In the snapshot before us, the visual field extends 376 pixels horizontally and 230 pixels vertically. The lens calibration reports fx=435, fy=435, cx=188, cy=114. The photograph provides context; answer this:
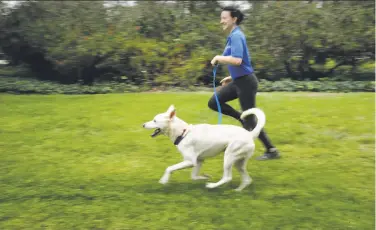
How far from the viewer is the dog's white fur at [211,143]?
4270 millimetres

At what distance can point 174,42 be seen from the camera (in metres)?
12.4

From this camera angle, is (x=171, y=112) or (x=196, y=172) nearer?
(x=171, y=112)

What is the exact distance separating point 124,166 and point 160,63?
702cm

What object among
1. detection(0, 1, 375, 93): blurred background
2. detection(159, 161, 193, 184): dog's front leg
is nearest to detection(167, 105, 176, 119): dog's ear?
detection(159, 161, 193, 184): dog's front leg

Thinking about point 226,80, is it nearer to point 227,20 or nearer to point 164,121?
point 227,20

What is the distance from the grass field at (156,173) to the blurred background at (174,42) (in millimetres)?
3781

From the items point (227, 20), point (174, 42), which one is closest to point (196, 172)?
point (227, 20)

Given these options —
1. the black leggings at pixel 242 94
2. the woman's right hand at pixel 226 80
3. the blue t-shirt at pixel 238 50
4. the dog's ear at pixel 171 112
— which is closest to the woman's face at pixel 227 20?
the blue t-shirt at pixel 238 50

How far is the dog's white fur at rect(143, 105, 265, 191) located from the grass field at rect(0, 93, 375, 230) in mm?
271

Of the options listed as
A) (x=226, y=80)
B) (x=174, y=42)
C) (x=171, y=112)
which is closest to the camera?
(x=171, y=112)

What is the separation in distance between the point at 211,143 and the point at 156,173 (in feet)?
3.25

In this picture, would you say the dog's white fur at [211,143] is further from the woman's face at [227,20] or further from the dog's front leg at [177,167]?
the woman's face at [227,20]

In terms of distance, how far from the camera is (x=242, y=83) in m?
4.98

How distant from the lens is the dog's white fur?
4.27m
